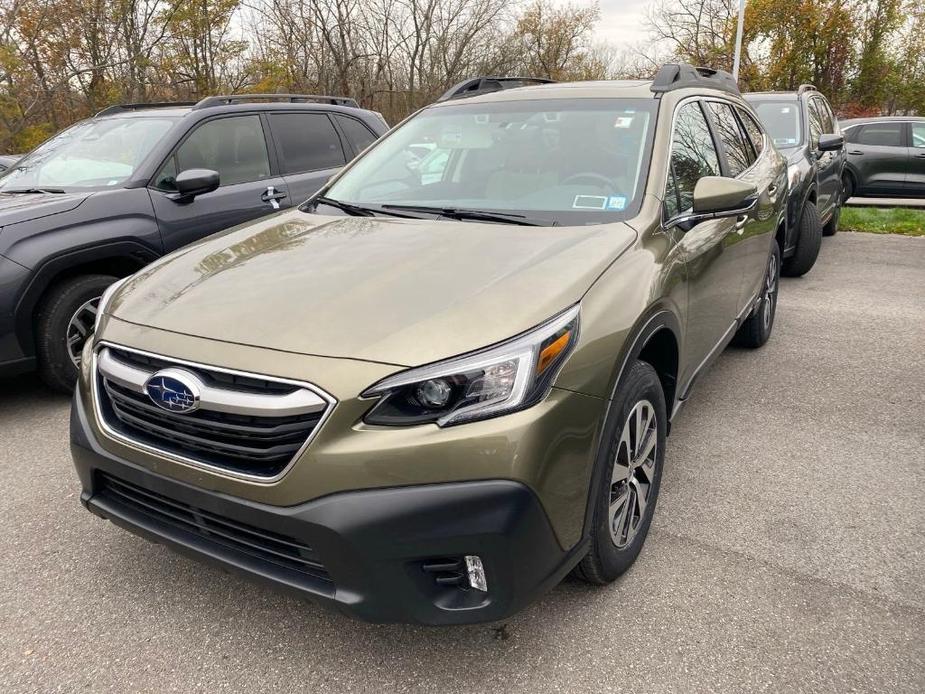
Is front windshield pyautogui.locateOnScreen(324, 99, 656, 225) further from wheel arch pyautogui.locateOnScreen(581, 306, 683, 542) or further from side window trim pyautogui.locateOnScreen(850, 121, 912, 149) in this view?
side window trim pyautogui.locateOnScreen(850, 121, 912, 149)

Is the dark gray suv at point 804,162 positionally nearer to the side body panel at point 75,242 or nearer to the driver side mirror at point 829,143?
the driver side mirror at point 829,143

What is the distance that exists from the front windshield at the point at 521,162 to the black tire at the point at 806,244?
13.9 feet

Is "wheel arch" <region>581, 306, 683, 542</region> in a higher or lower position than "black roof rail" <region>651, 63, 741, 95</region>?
lower

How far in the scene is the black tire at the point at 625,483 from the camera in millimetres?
2156

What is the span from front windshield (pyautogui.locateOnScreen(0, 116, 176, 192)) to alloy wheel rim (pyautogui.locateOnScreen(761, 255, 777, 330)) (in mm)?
4268

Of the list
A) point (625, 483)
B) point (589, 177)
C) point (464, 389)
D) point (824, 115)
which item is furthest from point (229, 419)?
point (824, 115)

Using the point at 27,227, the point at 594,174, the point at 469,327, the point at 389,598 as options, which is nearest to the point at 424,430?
the point at 469,327

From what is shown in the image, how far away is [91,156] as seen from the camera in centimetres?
493

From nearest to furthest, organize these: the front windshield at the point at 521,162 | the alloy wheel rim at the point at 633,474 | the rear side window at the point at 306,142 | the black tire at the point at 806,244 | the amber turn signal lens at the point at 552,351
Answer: the amber turn signal lens at the point at 552,351 → the alloy wheel rim at the point at 633,474 → the front windshield at the point at 521,162 → the rear side window at the point at 306,142 → the black tire at the point at 806,244

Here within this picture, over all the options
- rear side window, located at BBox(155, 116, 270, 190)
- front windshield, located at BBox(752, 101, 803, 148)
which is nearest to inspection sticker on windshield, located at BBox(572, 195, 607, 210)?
rear side window, located at BBox(155, 116, 270, 190)

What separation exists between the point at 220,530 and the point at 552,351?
1.07 m

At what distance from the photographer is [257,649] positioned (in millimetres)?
2230

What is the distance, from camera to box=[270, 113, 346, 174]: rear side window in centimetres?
565

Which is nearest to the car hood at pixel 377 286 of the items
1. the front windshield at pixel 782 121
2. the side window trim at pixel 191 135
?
the side window trim at pixel 191 135
